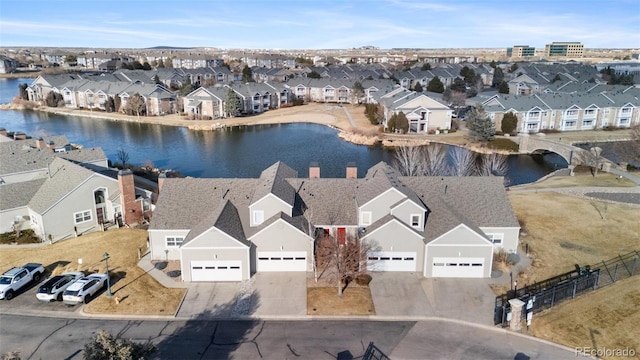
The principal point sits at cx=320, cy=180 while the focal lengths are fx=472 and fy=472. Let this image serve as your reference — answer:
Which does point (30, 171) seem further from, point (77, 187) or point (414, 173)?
point (414, 173)

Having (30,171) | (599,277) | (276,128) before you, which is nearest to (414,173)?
(599,277)

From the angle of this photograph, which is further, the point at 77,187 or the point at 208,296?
the point at 77,187

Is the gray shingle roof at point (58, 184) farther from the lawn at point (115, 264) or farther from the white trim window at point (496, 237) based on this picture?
the white trim window at point (496, 237)

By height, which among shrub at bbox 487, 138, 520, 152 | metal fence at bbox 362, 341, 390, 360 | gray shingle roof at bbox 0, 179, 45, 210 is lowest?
metal fence at bbox 362, 341, 390, 360

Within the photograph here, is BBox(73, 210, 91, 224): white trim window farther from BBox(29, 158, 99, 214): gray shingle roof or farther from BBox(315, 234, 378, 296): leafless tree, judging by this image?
BBox(315, 234, 378, 296): leafless tree

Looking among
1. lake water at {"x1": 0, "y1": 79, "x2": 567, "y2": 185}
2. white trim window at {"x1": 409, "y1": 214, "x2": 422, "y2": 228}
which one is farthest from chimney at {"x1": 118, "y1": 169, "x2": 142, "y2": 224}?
lake water at {"x1": 0, "y1": 79, "x2": 567, "y2": 185}

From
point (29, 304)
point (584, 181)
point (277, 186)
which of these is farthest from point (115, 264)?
point (584, 181)

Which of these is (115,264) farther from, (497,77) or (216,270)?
(497,77)
